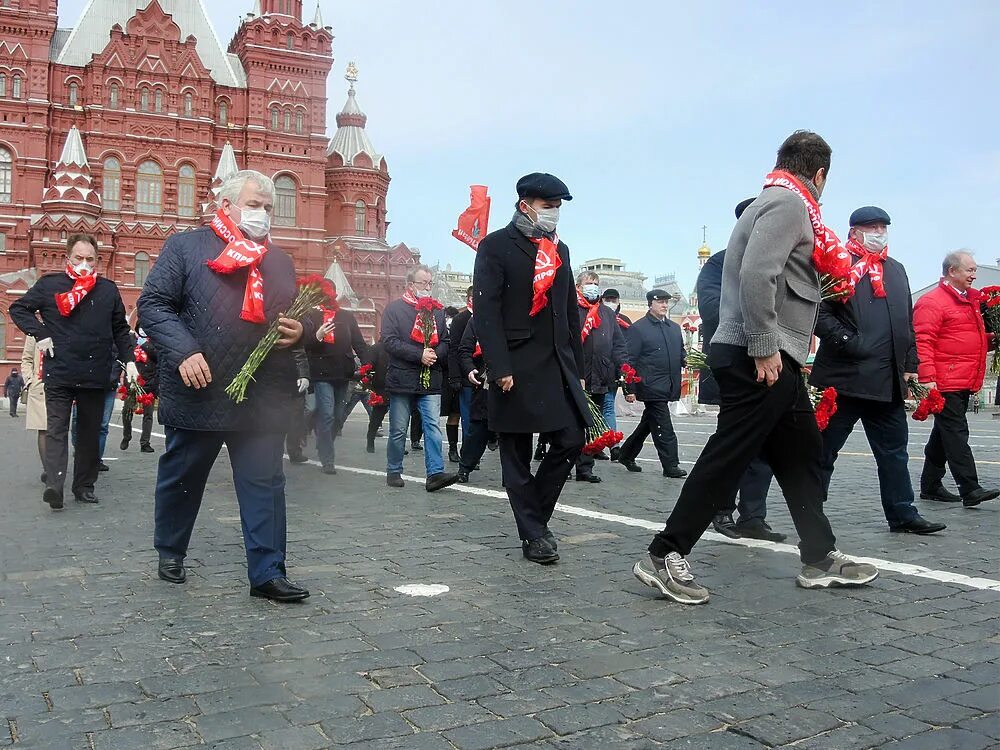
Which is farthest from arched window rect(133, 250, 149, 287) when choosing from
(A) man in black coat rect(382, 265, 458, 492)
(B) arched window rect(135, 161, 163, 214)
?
(A) man in black coat rect(382, 265, 458, 492)

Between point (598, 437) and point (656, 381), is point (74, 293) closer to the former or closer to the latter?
point (598, 437)

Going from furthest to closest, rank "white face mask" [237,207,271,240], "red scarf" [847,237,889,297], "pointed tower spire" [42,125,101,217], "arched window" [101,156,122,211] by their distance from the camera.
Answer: "arched window" [101,156,122,211] → "pointed tower spire" [42,125,101,217] → "red scarf" [847,237,889,297] → "white face mask" [237,207,271,240]

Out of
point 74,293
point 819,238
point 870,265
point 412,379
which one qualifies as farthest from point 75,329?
point 870,265

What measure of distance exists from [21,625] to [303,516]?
321 centimetres

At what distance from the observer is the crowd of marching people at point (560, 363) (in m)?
4.75

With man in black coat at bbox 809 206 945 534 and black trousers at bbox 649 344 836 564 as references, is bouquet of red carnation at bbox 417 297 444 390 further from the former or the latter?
black trousers at bbox 649 344 836 564

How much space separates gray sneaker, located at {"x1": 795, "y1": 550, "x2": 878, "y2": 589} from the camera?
191 inches

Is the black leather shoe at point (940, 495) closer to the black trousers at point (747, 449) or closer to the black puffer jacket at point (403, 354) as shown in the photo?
the black trousers at point (747, 449)

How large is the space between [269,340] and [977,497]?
18.7ft

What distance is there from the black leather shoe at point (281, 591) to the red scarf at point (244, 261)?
1.27m

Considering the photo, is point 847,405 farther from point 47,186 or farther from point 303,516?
point 47,186

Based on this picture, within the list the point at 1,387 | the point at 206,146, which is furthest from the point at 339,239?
the point at 1,387

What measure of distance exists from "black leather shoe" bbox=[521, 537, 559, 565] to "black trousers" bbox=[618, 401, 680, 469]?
16.0 ft

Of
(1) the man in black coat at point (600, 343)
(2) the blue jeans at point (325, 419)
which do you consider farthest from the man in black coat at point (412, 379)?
(1) the man in black coat at point (600, 343)
